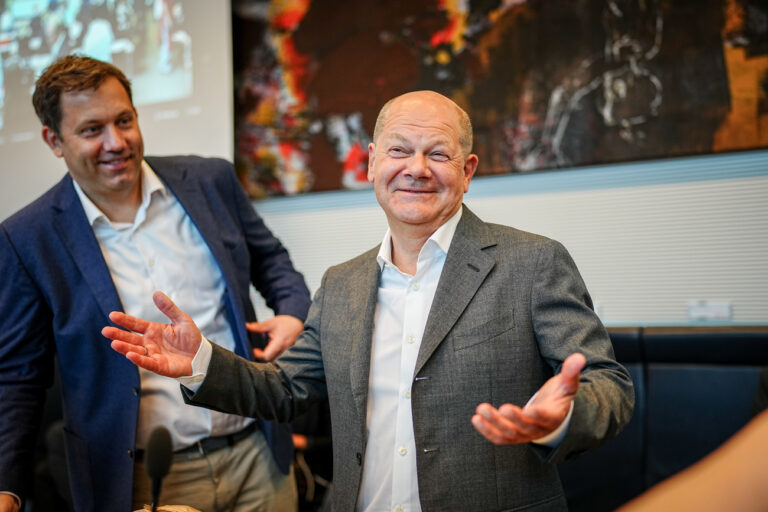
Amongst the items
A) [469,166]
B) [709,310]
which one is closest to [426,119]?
[469,166]

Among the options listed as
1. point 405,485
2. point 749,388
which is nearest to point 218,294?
point 405,485

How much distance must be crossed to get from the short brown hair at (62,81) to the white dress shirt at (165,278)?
0.77 ft

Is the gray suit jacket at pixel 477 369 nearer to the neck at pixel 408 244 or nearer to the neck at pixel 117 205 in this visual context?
the neck at pixel 408 244

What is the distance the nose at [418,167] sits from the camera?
1.70m

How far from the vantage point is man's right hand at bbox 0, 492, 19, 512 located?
71.1 inches

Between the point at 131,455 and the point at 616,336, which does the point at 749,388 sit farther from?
the point at 131,455

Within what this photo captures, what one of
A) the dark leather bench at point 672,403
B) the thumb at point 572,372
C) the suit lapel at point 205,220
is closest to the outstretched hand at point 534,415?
the thumb at point 572,372

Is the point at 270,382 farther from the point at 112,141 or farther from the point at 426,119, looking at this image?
the point at 112,141

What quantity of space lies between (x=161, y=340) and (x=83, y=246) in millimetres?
573

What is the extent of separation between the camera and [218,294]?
86.4 inches

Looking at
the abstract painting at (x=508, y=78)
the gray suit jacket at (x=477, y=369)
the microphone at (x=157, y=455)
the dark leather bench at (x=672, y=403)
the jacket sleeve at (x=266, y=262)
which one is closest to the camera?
the microphone at (x=157, y=455)

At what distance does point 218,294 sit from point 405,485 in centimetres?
92

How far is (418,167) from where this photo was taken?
1703 mm

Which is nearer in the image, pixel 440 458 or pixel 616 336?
pixel 440 458
